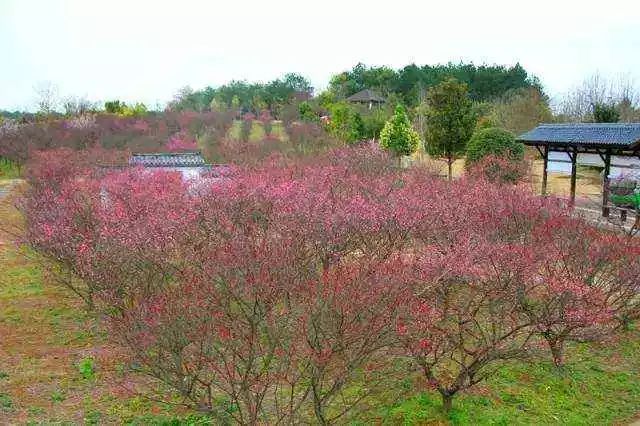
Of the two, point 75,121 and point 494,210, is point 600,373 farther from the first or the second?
point 75,121

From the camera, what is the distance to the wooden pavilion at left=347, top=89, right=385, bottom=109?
156 ft

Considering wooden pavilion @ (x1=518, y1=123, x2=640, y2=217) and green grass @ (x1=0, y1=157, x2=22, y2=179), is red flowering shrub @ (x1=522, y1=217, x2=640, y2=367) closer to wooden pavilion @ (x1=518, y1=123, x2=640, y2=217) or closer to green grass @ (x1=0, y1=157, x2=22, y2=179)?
wooden pavilion @ (x1=518, y1=123, x2=640, y2=217)

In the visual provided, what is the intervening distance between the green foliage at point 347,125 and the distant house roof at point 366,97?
15.2 metres

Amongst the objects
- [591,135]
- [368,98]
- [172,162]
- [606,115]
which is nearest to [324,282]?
[591,135]

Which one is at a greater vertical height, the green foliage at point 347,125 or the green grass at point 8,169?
the green foliage at point 347,125

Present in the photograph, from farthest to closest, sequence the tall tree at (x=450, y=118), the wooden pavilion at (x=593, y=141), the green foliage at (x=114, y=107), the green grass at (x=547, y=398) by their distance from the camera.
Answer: the green foliage at (x=114, y=107)
the tall tree at (x=450, y=118)
the wooden pavilion at (x=593, y=141)
the green grass at (x=547, y=398)

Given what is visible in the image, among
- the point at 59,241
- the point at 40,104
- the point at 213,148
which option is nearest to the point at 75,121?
the point at 213,148

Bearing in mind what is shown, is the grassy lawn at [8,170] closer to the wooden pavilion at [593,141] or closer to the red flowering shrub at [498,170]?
the red flowering shrub at [498,170]

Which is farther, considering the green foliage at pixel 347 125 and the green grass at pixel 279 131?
the green grass at pixel 279 131

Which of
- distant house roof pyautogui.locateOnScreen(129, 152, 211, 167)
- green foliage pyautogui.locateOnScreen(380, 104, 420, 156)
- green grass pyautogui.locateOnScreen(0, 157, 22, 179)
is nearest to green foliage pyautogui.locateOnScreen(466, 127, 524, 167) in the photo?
green foliage pyautogui.locateOnScreen(380, 104, 420, 156)

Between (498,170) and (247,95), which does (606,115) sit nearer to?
(498,170)

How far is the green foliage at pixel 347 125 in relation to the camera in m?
29.1

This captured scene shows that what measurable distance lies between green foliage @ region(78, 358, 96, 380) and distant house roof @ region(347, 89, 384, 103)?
4115 centimetres

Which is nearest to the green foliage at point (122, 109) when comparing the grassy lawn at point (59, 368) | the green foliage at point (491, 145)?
the green foliage at point (491, 145)
